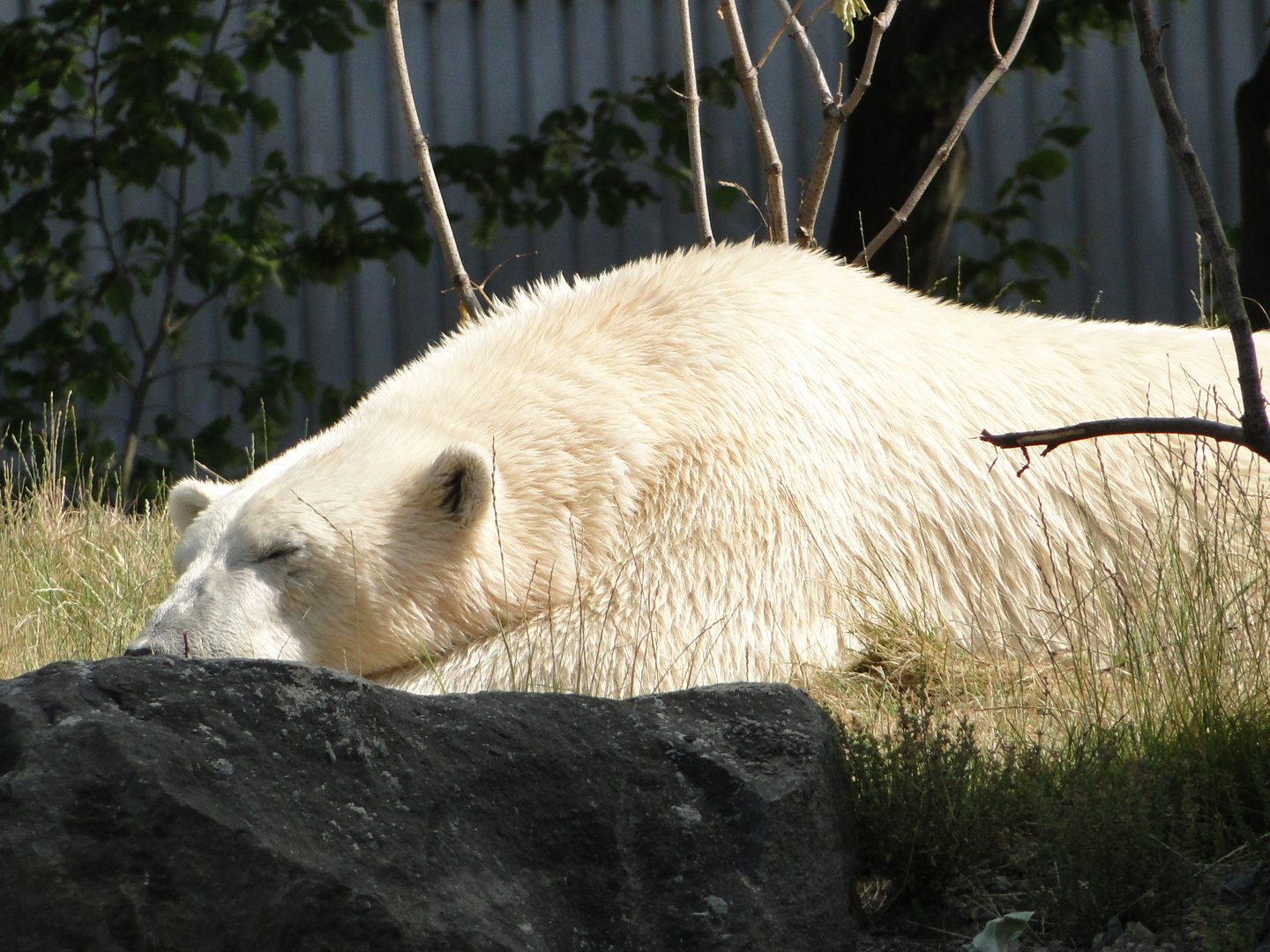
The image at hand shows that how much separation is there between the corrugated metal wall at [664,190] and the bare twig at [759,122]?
3.14 meters

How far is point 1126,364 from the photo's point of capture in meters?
3.60

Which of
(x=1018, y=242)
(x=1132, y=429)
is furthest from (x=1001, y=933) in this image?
(x=1018, y=242)

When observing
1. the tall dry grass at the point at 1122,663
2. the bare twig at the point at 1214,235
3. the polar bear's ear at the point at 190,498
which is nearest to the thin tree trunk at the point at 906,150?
the tall dry grass at the point at 1122,663

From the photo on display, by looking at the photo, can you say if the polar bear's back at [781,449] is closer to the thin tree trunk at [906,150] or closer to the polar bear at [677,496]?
the polar bear at [677,496]

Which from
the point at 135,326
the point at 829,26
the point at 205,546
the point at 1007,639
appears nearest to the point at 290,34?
the point at 135,326

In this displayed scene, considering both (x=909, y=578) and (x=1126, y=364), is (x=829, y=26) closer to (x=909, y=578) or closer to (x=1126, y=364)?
(x=1126, y=364)

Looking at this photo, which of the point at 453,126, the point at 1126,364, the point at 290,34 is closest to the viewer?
the point at 1126,364

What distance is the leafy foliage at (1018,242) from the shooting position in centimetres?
662

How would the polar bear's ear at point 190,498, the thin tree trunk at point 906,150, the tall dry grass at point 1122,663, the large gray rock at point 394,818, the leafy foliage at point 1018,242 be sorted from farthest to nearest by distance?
the leafy foliage at point 1018,242, the thin tree trunk at point 906,150, the polar bear's ear at point 190,498, the tall dry grass at point 1122,663, the large gray rock at point 394,818

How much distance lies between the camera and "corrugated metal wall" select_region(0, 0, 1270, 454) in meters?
7.56

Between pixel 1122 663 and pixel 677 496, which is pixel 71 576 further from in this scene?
pixel 1122 663

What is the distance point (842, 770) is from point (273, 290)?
6.78 metres

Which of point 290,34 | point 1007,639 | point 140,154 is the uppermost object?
point 290,34

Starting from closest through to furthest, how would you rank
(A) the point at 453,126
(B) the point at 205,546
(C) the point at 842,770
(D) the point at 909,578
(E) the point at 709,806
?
1. (E) the point at 709,806
2. (C) the point at 842,770
3. (B) the point at 205,546
4. (D) the point at 909,578
5. (A) the point at 453,126
